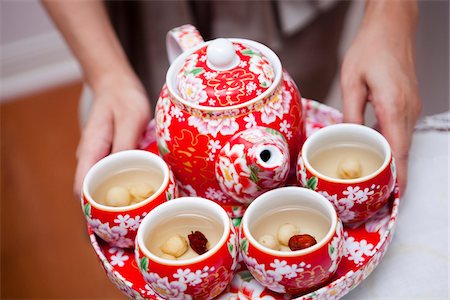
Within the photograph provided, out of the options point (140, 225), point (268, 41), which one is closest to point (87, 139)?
point (140, 225)

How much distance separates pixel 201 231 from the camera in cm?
69

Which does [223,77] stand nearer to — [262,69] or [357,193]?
[262,69]

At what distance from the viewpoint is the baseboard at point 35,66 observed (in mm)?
2131

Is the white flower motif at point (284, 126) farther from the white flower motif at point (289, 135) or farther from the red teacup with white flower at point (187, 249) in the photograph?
the red teacup with white flower at point (187, 249)

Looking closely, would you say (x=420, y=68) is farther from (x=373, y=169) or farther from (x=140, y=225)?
(x=140, y=225)

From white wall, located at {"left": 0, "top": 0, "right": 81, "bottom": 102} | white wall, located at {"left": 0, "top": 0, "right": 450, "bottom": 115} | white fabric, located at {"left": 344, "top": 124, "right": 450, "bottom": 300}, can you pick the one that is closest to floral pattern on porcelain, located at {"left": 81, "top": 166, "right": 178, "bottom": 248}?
white fabric, located at {"left": 344, "top": 124, "right": 450, "bottom": 300}

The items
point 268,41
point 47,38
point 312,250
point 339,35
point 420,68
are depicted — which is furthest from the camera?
point 47,38

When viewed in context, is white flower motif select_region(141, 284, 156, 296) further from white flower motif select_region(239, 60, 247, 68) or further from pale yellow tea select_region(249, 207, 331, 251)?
white flower motif select_region(239, 60, 247, 68)

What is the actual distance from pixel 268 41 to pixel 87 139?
526 millimetres

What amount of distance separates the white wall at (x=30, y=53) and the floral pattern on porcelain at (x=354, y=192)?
1585 millimetres

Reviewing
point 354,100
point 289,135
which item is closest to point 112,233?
point 289,135

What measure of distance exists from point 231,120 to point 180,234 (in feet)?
0.44

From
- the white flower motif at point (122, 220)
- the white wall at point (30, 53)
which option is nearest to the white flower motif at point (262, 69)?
the white flower motif at point (122, 220)

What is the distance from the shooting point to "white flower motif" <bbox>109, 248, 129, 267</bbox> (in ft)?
2.39
